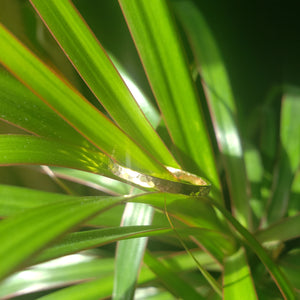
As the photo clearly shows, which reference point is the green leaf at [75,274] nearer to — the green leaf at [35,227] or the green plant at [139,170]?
the green plant at [139,170]

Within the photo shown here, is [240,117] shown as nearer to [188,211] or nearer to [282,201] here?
[282,201]

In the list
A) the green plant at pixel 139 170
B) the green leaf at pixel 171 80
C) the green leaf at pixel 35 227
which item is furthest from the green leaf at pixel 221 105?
the green leaf at pixel 35 227

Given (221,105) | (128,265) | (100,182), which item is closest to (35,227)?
(128,265)

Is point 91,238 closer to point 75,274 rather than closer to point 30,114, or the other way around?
point 30,114

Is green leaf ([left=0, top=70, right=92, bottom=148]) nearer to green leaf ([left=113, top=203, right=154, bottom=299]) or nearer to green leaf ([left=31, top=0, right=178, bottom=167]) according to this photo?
green leaf ([left=31, top=0, right=178, bottom=167])

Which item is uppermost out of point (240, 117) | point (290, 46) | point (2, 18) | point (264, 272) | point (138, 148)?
point (290, 46)

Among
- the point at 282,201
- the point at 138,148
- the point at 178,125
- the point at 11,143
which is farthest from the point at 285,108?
the point at 11,143
